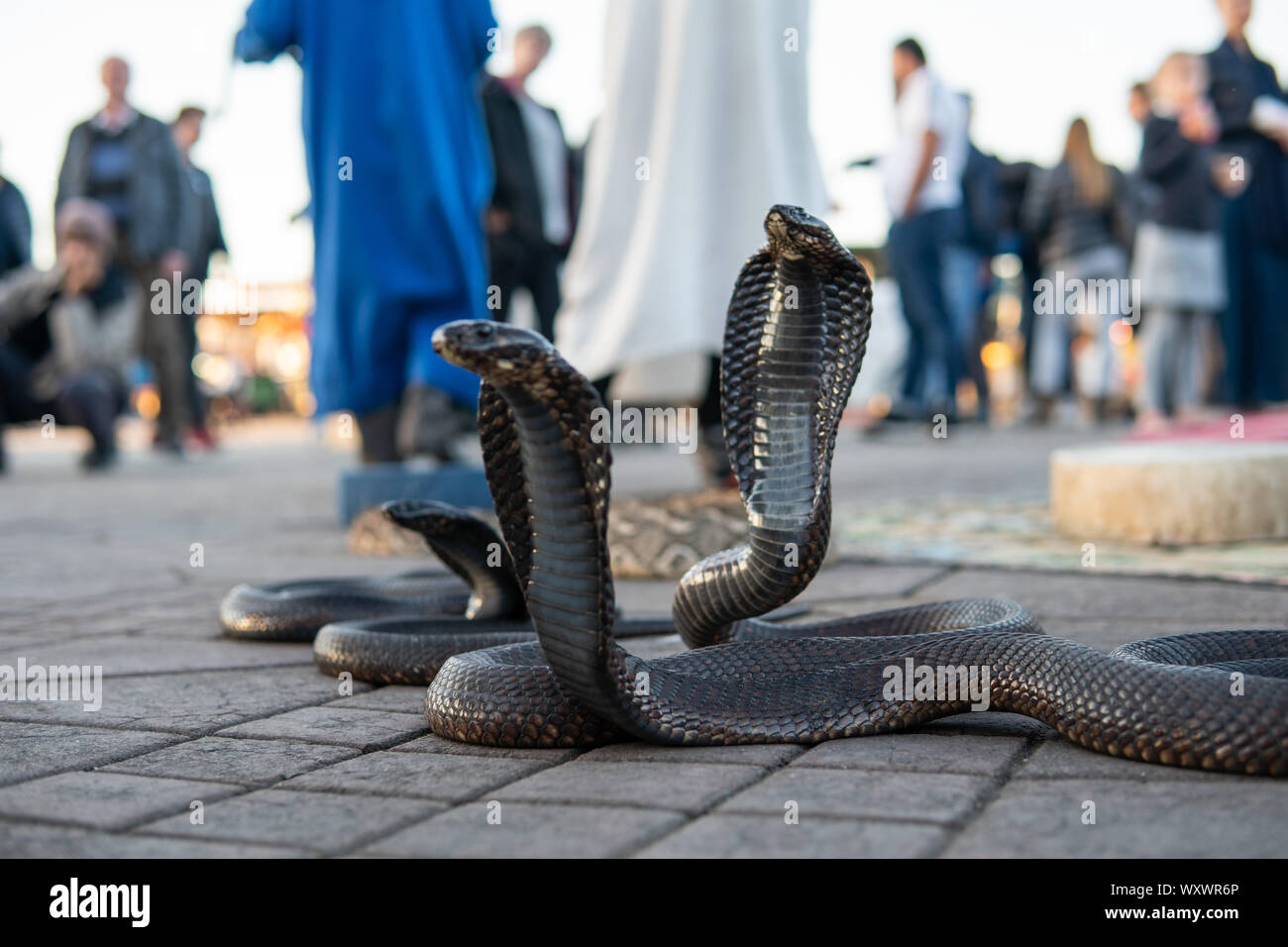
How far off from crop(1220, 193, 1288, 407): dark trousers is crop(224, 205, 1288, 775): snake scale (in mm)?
7483

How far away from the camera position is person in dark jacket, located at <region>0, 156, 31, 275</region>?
420 inches

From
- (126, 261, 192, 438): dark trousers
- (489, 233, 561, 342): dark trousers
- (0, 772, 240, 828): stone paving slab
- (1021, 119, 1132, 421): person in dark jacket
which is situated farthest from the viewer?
(1021, 119, 1132, 421): person in dark jacket

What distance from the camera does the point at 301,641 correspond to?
306 centimetres

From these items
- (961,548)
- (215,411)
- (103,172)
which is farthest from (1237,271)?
(215,411)

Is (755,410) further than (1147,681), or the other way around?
(755,410)

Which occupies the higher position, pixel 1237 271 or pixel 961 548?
pixel 1237 271

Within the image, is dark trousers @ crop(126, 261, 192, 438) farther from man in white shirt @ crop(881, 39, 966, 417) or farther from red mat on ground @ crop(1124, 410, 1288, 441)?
red mat on ground @ crop(1124, 410, 1288, 441)

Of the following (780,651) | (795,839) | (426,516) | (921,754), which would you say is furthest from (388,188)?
(795,839)

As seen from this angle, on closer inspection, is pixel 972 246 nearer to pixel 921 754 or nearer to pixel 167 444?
Answer: pixel 167 444

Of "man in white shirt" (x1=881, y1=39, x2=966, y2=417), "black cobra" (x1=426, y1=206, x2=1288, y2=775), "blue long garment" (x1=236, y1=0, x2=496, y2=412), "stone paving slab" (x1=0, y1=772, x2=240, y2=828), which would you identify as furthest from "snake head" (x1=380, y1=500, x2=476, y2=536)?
"man in white shirt" (x1=881, y1=39, x2=966, y2=417)

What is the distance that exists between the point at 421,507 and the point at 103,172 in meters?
8.67

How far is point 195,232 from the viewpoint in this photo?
10828 mm

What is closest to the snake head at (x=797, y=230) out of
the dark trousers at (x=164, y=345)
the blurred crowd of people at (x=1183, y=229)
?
the blurred crowd of people at (x=1183, y=229)

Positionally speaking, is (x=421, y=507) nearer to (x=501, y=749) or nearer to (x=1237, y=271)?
(x=501, y=749)
